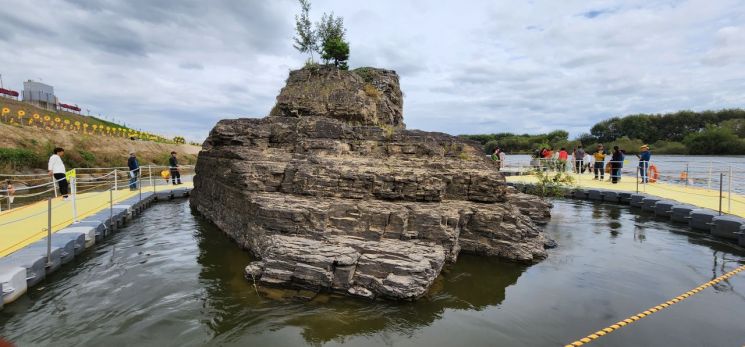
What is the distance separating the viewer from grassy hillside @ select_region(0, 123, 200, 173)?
87.2 ft

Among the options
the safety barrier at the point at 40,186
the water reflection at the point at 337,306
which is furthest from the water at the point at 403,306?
the safety barrier at the point at 40,186

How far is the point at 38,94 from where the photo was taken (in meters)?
58.0

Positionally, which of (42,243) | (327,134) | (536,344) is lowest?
(536,344)

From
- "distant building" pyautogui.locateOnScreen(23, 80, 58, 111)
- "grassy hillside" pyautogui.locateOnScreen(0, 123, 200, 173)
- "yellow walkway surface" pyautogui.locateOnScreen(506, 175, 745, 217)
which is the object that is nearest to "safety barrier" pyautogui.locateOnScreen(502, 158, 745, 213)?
"yellow walkway surface" pyautogui.locateOnScreen(506, 175, 745, 217)

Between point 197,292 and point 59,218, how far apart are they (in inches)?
280

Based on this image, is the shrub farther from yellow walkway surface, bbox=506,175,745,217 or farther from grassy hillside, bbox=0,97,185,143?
grassy hillside, bbox=0,97,185,143

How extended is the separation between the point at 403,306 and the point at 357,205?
3.27 m

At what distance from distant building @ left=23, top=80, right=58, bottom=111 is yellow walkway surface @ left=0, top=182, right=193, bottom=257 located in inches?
2309

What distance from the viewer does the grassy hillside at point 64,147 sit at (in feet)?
87.2

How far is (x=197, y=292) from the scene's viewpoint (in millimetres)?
7312

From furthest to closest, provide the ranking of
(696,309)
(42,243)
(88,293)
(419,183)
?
(419,183) < (42,243) < (88,293) < (696,309)

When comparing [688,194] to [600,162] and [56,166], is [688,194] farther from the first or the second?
[56,166]

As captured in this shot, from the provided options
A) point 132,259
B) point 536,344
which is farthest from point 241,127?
point 536,344

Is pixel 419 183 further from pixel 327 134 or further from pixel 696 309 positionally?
pixel 696 309
